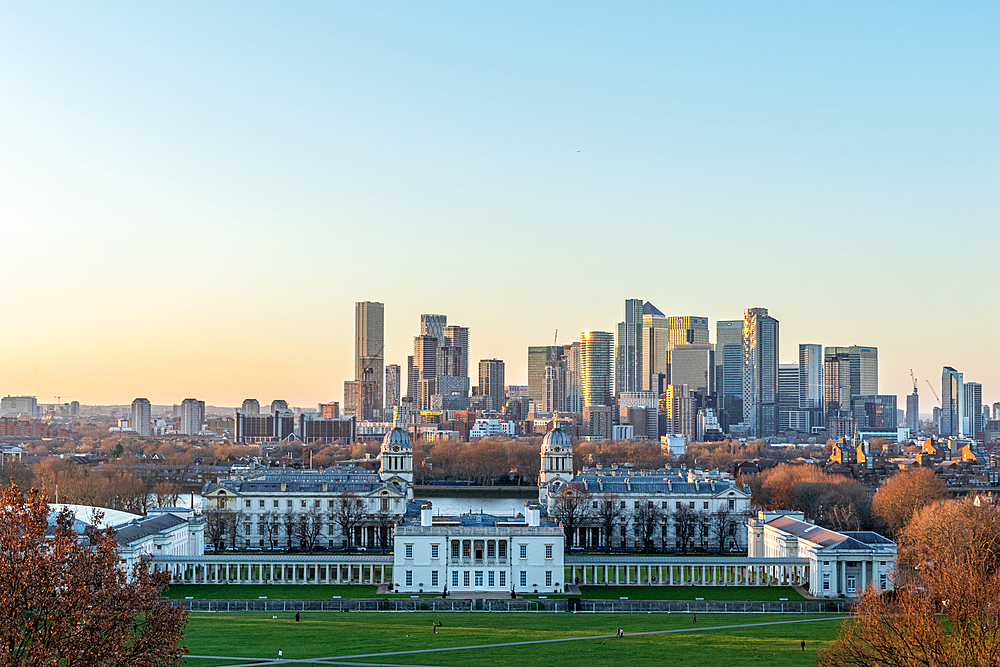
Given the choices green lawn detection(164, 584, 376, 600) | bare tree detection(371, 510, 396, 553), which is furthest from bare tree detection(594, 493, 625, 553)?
green lawn detection(164, 584, 376, 600)

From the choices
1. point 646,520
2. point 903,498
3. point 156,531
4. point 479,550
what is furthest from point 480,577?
point 903,498

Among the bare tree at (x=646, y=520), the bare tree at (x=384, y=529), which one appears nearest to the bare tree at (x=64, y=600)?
the bare tree at (x=384, y=529)

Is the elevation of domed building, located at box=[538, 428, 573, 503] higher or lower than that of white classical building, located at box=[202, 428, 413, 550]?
higher

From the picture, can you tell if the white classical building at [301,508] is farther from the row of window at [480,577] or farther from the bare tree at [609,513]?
the row of window at [480,577]

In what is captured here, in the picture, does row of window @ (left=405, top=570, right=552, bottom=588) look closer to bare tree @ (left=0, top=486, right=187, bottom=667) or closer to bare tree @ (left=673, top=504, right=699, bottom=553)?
bare tree @ (left=673, top=504, right=699, bottom=553)

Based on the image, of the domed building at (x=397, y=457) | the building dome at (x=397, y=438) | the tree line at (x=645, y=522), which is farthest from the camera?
the building dome at (x=397, y=438)


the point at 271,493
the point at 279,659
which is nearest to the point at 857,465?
the point at 271,493
